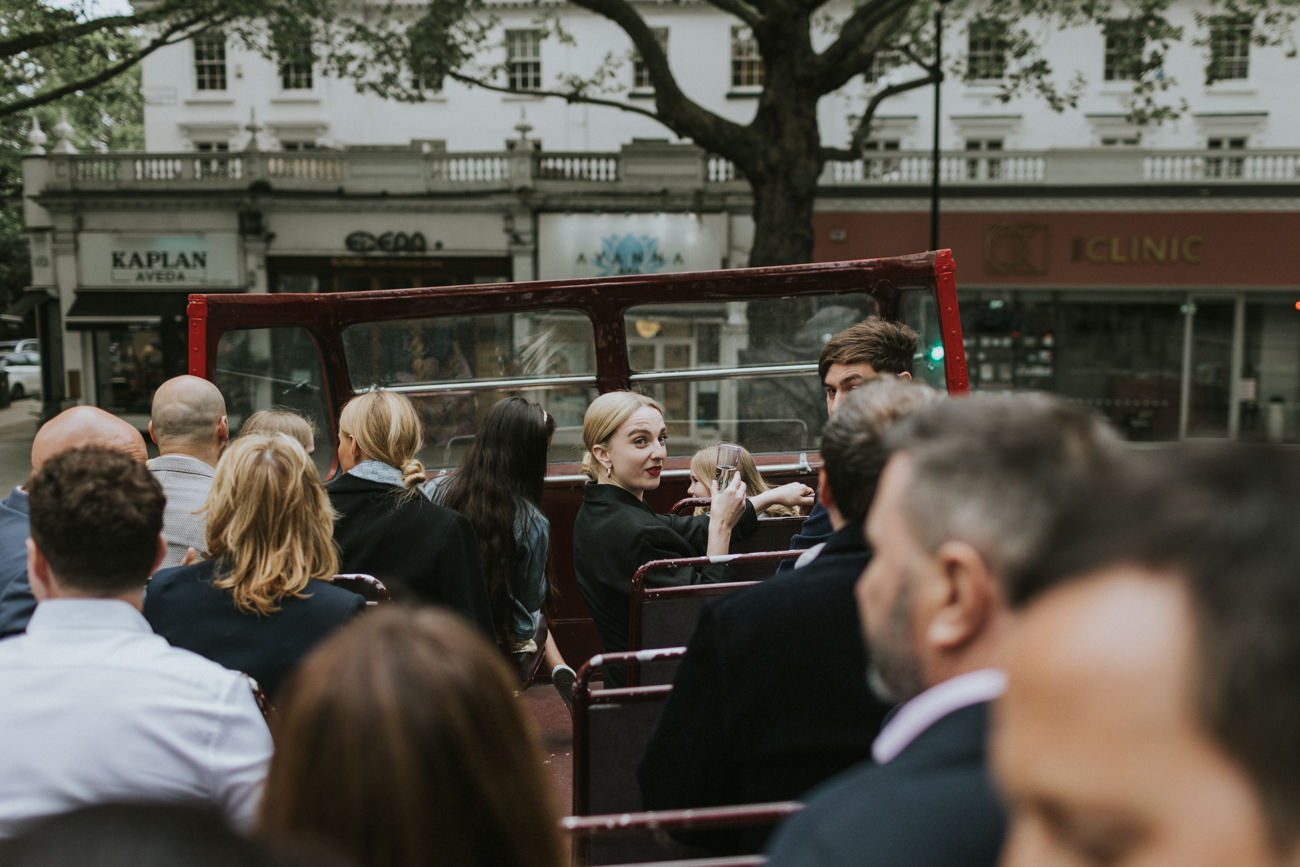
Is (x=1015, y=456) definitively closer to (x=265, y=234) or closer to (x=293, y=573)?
(x=293, y=573)

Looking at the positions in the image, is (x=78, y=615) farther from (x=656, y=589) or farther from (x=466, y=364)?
(x=466, y=364)

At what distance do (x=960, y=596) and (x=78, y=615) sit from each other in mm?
1697

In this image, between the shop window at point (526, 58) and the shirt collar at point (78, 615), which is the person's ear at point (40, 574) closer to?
the shirt collar at point (78, 615)

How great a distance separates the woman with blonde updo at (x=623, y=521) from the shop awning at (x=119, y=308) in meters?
21.2

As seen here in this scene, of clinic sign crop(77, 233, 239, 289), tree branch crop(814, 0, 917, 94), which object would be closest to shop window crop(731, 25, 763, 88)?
tree branch crop(814, 0, 917, 94)

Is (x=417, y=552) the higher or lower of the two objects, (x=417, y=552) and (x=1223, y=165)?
the lower

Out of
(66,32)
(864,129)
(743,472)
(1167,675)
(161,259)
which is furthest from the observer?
(161,259)

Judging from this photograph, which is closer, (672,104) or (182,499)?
(182,499)

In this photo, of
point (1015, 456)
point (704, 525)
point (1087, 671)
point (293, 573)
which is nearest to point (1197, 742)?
point (1087, 671)

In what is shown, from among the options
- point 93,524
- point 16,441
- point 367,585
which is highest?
point 93,524

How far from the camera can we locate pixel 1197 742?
68 cm

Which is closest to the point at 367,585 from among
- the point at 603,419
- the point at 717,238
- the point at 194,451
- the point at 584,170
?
the point at 194,451

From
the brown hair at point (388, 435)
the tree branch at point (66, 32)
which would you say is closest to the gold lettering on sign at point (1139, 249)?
the tree branch at point (66, 32)

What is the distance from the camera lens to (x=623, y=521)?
4242 millimetres
